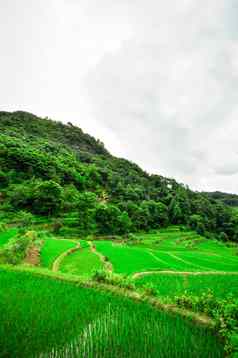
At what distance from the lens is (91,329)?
5.23 m

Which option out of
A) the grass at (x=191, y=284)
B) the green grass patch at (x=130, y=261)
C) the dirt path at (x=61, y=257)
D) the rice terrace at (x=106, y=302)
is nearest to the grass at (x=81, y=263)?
the rice terrace at (x=106, y=302)

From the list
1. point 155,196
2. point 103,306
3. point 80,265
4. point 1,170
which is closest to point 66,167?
point 1,170

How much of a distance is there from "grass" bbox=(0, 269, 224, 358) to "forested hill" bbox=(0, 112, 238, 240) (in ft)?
87.5

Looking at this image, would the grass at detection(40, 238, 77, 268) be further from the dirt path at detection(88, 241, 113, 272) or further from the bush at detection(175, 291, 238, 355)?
the bush at detection(175, 291, 238, 355)

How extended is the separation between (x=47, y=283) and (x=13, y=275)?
1955 millimetres

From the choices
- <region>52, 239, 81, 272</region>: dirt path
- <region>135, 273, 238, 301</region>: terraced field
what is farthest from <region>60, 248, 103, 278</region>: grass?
<region>135, 273, 238, 301</region>: terraced field

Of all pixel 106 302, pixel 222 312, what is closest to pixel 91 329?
pixel 106 302

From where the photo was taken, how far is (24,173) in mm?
49438

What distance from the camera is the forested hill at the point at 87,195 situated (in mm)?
37594

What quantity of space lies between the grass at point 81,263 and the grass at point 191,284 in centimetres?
406

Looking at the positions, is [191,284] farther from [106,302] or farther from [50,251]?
[50,251]

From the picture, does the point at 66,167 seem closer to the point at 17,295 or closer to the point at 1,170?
the point at 1,170

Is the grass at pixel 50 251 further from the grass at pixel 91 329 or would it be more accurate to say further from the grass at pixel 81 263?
the grass at pixel 91 329

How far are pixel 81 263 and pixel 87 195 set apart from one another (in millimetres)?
21458
